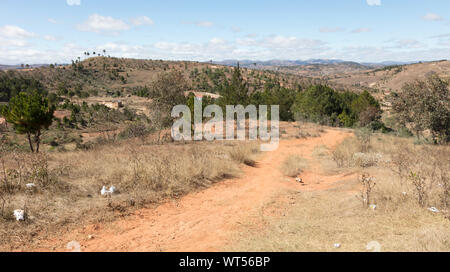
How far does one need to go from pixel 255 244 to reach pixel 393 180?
4.94 m

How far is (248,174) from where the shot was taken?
32.8 ft

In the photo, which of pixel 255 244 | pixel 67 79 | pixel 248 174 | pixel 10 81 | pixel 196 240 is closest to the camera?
pixel 255 244

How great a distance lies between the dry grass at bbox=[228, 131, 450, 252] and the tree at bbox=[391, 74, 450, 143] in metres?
10.5

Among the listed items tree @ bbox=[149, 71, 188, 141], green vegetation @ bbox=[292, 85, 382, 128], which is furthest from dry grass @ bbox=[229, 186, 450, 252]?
green vegetation @ bbox=[292, 85, 382, 128]

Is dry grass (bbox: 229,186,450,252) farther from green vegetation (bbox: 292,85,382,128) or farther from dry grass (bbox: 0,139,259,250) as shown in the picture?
green vegetation (bbox: 292,85,382,128)

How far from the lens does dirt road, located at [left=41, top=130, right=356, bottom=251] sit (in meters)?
4.63

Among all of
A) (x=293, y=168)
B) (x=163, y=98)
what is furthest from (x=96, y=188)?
(x=163, y=98)

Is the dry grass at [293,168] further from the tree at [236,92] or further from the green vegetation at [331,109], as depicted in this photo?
the green vegetation at [331,109]

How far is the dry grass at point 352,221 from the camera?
4.22m

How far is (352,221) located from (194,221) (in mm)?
3178

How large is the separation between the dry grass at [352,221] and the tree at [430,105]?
34.5 feet

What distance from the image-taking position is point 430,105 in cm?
1579
